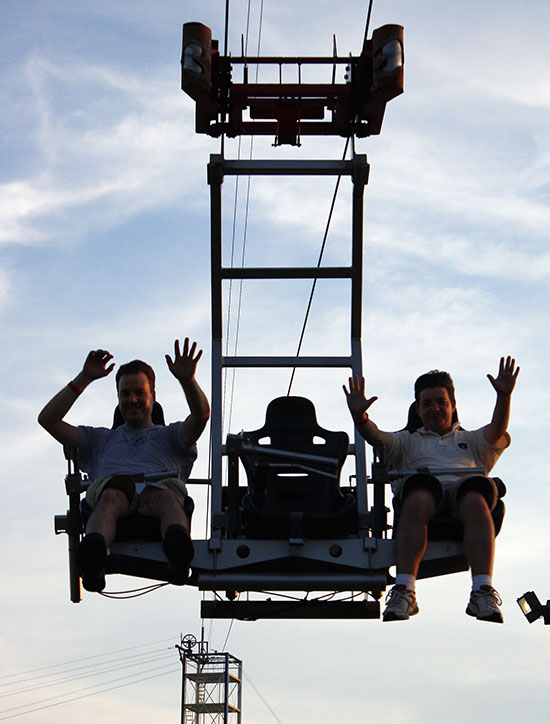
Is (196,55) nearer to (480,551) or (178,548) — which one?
(178,548)

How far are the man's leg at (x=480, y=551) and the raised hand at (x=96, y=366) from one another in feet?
6.37

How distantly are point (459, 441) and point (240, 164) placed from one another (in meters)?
2.09

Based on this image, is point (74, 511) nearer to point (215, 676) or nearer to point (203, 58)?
point (203, 58)

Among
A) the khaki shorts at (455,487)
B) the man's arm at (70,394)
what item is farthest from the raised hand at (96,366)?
the khaki shorts at (455,487)

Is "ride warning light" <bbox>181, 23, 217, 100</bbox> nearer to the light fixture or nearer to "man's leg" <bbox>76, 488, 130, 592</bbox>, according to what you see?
"man's leg" <bbox>76, 488, 130, 592</bbox>

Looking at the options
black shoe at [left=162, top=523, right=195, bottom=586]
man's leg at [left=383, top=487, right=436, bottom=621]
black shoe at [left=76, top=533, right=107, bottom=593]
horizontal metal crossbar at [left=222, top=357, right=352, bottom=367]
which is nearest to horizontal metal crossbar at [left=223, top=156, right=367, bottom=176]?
horizontal metal crossbar at [left=222, top=357, right=352, bottom=367]

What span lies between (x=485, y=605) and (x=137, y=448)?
6.54 feet

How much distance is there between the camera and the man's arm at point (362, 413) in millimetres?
5859

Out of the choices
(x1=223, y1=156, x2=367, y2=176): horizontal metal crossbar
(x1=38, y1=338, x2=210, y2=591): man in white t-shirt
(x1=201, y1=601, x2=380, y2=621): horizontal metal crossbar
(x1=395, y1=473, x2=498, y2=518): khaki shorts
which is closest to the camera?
(x1=38, y1=338, x2=210, y2=591): man in white t-shirt

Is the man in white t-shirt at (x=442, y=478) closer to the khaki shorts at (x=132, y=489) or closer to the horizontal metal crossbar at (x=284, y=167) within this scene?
the khaki shorts at (x=132, y=489)

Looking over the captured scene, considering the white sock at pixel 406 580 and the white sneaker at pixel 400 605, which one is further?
the white sock at pixel 406 580

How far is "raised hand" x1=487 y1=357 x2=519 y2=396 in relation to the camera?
19.1 ft

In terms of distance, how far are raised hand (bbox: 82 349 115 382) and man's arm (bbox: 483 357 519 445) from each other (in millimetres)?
1987

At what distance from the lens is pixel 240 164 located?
6684 mm
